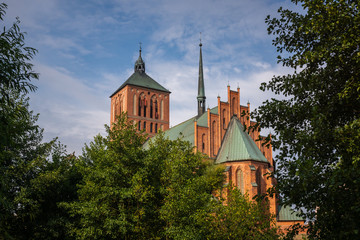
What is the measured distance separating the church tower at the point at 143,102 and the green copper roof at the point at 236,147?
23215 mm

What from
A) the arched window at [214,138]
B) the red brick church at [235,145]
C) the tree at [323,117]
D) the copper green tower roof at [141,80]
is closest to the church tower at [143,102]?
the copper green tower roof at [141,80]

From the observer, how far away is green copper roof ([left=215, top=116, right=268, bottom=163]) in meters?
42.9

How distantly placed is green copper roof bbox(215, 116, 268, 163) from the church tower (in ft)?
76.2

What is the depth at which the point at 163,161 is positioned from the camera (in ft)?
84.3

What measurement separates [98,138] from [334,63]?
1947 centimetres

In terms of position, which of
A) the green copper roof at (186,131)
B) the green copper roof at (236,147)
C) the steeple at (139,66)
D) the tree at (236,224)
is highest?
the steeple at (139,66)

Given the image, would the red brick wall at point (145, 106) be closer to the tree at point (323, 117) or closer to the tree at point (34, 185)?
the tree at point (34, 185)

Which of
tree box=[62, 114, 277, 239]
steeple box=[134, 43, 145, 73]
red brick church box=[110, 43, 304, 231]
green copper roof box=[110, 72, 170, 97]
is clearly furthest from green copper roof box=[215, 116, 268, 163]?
steeple box=[134, 43, 145, 73]

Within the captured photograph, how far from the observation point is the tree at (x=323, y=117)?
8.62 metres

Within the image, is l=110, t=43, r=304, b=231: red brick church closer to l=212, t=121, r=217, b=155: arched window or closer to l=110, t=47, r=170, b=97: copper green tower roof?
l=212, t=121, r=217, b=155: arched window

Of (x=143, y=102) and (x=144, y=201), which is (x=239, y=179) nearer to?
(x=144, y=201)

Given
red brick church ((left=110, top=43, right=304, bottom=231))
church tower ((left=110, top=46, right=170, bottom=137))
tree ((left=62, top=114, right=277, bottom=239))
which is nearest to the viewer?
tree ((left=62, top=114, right=277, bottom=239))

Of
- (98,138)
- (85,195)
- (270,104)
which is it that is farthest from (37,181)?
(270,104)

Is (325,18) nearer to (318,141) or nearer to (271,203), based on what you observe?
(318,141)
